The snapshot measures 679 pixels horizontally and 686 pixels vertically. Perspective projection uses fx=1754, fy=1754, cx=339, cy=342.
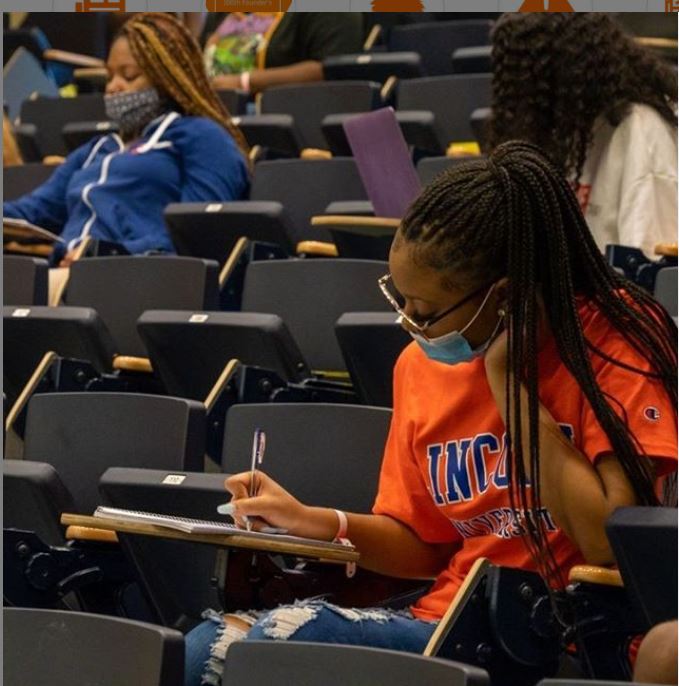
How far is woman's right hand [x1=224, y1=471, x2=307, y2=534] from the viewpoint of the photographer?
2.28 m

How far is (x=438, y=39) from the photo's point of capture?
6.35 m

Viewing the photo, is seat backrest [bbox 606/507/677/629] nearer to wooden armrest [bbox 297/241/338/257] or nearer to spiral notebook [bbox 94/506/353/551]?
spiral notebook [bbox 94/506/353/551]

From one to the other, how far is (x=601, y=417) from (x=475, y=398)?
0.22 metres

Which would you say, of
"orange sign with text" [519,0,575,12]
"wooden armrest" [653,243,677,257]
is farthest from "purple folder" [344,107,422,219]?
"wooden armrest" [653,243,677,257]

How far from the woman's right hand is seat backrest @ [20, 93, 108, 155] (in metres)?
3.87

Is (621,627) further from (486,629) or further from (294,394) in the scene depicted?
(294,394)

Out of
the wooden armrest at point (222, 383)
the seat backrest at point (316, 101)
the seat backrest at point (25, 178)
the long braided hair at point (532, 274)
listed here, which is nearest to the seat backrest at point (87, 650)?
the long braided hair at point (532, 274)

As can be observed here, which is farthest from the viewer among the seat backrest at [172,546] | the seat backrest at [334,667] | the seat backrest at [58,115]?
the seat backrest at [58,115]

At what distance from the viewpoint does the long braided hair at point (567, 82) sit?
12.0ft

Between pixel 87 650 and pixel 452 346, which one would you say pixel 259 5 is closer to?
pixel 452 346

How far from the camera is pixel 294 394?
3.23 m

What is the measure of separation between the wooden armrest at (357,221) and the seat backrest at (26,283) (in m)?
0.67

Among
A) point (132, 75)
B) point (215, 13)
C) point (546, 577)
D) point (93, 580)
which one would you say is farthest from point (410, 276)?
point (215, 13)

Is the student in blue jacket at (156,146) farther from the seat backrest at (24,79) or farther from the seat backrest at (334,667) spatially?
the seat backrest at (334,667)
